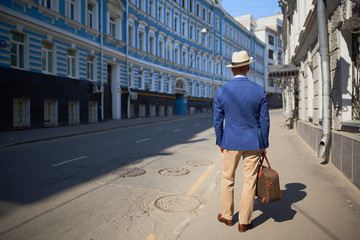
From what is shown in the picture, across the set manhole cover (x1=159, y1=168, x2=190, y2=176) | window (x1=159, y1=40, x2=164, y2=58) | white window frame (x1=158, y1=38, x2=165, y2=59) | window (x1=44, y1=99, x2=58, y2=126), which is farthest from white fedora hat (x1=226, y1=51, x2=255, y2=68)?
window (x1=159, y1=40, x2=164, y2=58)

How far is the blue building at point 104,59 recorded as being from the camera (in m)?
14.6

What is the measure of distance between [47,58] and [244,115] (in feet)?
53.4

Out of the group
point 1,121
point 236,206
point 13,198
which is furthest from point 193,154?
point 1,121

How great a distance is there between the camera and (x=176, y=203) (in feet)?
13.6

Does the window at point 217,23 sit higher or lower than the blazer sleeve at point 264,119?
higher

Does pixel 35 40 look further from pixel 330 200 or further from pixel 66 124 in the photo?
pixel 330 200

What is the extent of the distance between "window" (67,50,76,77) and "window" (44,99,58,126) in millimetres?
2600

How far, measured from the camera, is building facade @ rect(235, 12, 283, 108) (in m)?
63.2

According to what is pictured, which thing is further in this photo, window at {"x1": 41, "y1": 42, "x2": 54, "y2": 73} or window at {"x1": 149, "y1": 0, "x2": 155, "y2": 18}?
window at {"x1": 149, "y1": 0, "x2": 155, "y2": 18}

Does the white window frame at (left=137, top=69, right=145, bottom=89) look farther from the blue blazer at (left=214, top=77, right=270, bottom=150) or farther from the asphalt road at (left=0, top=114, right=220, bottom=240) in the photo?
the blue blazer at (left=214, top=77, right=270, bottom=150)

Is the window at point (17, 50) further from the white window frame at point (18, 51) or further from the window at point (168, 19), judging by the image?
the window at point (168, 19)

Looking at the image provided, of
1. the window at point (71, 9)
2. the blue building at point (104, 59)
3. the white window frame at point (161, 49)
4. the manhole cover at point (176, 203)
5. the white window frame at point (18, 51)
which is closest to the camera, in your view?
the manhole cover at point (176, 203)

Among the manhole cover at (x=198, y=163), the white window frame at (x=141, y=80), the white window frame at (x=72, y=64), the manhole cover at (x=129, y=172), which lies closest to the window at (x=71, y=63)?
the white window frame at (x=72, y=64)

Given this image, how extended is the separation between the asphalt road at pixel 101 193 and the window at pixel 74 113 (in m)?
10.3
